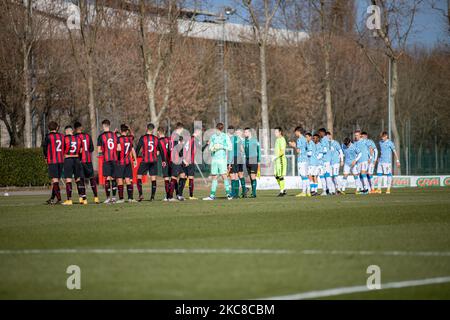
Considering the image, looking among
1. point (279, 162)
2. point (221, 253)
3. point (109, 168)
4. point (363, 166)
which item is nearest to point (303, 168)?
point (279, 162)

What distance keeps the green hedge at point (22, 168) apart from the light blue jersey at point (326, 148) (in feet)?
52.0

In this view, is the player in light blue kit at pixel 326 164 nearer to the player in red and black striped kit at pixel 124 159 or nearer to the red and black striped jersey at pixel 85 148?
the player in red and black striped kit at pixel 124 159

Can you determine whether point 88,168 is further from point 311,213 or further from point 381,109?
point 381,109

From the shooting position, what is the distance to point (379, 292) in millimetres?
8562

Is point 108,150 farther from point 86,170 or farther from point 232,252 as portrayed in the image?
point 232,252

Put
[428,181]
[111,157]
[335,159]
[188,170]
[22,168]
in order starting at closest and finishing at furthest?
[111,157] → [188,170] → [335,159] → [22,168] → [428,181]

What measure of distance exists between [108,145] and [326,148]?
31.9 feet

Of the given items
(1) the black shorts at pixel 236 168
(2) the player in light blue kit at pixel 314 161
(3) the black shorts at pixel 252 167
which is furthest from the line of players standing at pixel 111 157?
(2) the player in light blue kit at pixel 314 161

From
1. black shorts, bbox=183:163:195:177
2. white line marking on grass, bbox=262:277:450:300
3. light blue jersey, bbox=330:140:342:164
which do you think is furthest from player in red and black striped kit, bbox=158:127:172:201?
white line marking on grass, bbox=262:277:450:300

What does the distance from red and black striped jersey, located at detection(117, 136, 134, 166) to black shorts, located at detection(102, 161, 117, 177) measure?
0.24 metres

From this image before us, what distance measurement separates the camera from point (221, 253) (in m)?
11.4

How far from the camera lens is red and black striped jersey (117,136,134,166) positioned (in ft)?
82.0

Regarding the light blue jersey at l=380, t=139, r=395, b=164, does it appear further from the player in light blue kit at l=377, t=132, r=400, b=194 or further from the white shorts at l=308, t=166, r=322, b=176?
the white shorts at l=308, t=166, r=322, b=176
